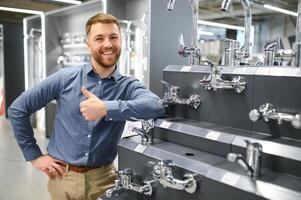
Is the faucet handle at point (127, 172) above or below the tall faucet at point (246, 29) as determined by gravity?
below

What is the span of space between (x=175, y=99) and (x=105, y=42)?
1.36 feet

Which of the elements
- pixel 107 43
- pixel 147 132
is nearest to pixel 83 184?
pixel 147 132

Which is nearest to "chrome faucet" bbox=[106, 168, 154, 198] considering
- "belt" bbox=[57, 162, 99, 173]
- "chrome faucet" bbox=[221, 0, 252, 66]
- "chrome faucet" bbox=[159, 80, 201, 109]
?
"belt" bbox=[57, 162, 99, 173]

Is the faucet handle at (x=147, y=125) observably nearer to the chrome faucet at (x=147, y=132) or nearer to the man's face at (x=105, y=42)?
the chrome faucet at (x=147, y=132)

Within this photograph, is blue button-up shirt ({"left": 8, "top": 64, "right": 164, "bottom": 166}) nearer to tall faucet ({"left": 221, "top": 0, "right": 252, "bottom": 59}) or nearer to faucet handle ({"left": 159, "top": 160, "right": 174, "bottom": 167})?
faucet handle ({"left": 159, "top": 160, "right": 174, "bottom": 167})

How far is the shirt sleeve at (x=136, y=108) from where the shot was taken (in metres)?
1.29

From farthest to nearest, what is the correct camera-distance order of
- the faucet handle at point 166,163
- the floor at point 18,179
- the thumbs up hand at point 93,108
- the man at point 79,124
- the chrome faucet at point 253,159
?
the floor at point 18,179, the man at point 79,124, the thumbs up hand at point 93,108, the faucet handle at point 166,163, the chrome faucet at point 253,159

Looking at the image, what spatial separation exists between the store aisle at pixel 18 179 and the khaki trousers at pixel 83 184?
5.18 ft

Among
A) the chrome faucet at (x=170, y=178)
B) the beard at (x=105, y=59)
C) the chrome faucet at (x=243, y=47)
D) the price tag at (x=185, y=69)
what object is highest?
the chrome faucet at (x=243, y=47)

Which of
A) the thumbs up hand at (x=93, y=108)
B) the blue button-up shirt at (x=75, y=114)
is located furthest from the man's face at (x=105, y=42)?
the thumbs up hand at (x=93, y=108)

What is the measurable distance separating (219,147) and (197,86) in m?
0.32

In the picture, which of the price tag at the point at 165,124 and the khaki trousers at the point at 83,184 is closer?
the price tag at the point at 165,124

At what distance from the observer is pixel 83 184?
1.50m

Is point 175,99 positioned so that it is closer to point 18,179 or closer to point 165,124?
point 165,124
